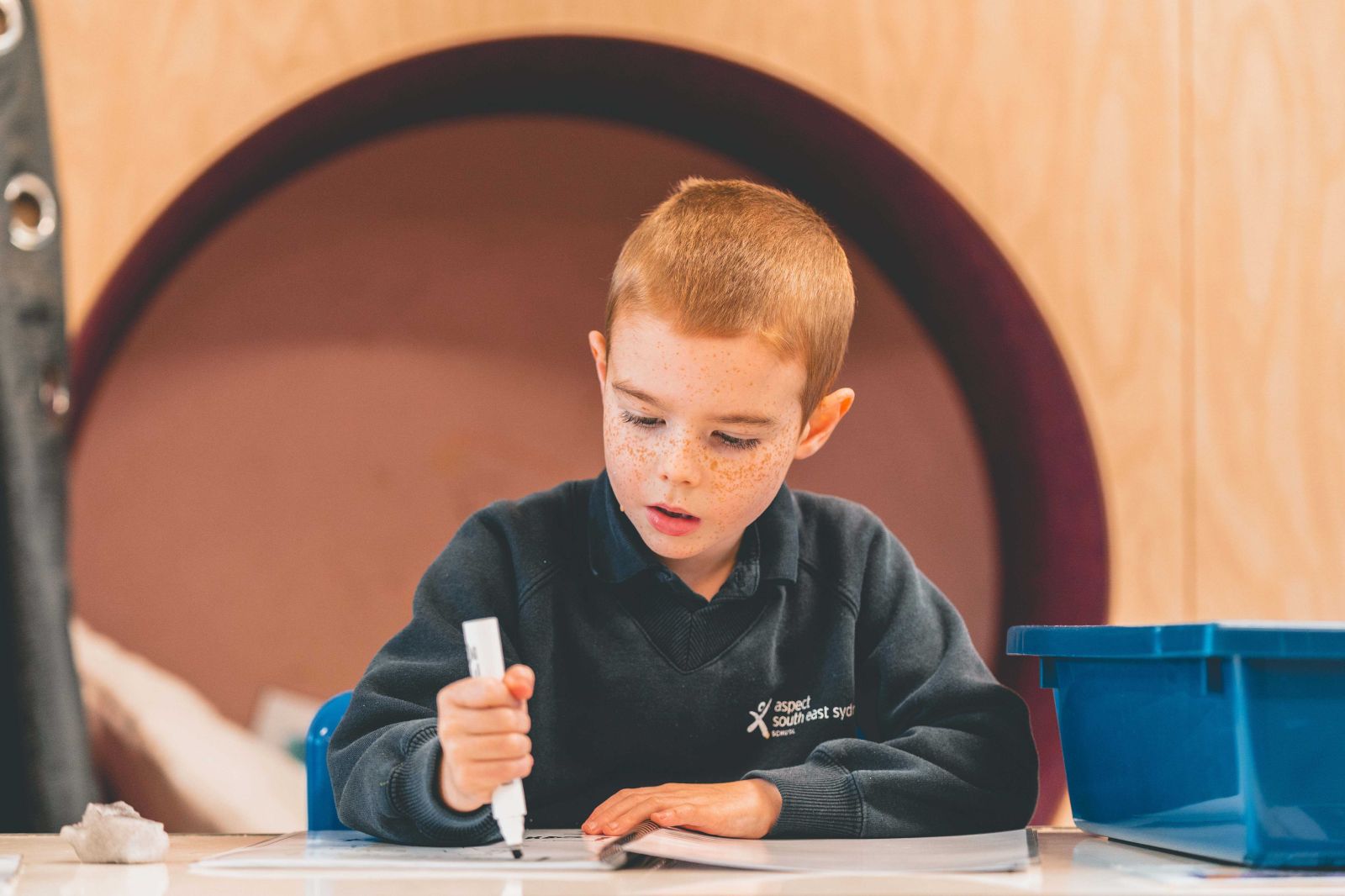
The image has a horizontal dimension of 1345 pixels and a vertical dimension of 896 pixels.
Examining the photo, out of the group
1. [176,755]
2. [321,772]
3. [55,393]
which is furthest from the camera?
[176,755]

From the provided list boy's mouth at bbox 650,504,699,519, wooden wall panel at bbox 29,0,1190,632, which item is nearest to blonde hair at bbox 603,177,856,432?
boy's mouth at bbox 650,504,699,519

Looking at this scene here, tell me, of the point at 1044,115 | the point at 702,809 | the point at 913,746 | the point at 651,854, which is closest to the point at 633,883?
the point at 651,854

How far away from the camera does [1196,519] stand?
1.43 m

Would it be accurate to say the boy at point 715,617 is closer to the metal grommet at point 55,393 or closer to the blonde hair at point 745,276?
the blonde hair at point 745,276

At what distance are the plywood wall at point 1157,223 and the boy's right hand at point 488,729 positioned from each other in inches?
40.0

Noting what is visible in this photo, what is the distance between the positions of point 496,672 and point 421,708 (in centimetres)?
20

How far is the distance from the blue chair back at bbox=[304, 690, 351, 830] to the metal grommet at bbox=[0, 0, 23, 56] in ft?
3.06

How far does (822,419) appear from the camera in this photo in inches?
36.2

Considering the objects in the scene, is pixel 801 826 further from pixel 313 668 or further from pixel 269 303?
pixel 269 303

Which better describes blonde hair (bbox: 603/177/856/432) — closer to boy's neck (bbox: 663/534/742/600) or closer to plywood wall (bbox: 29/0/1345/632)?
boy's neck (bbox: 663/534/742/600)

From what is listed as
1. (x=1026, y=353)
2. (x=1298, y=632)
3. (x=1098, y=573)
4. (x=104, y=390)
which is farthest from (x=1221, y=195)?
(x=104, y=390)

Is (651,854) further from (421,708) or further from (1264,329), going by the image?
(1264,329)

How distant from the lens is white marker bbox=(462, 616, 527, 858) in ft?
1.92

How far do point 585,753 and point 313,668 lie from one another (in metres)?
0.71
